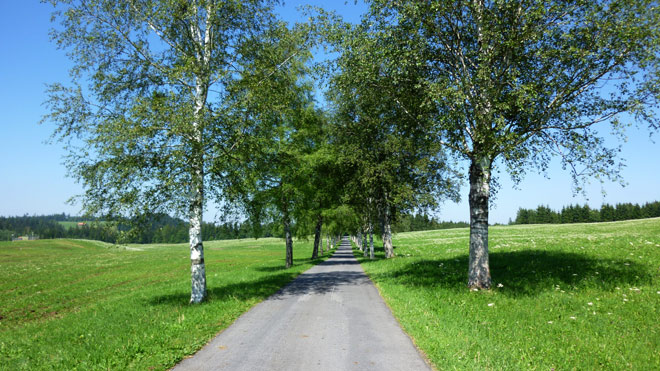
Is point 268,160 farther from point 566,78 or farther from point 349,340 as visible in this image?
point 566,78

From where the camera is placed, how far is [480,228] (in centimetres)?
1311

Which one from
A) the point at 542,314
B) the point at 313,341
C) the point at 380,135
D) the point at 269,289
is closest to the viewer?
the point at 313,341

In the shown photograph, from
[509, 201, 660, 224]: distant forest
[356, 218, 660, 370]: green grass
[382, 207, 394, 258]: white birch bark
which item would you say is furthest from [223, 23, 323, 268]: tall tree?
[509, 201, 660, 224]: distant forest

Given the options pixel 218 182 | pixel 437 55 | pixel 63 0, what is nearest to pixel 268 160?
pixel 218 182

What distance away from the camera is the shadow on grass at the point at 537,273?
481 inches

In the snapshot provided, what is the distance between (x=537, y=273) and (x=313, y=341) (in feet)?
36.0

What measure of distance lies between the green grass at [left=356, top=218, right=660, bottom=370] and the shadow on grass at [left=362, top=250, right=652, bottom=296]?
4 centimetres

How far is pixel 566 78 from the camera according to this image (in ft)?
41.1

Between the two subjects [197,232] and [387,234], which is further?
[387,234]

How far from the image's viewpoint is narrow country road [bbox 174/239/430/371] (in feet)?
21.4

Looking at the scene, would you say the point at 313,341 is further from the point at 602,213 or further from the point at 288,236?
the point at 602,213

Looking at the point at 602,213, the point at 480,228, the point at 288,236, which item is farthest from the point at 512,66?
the point at 602,213

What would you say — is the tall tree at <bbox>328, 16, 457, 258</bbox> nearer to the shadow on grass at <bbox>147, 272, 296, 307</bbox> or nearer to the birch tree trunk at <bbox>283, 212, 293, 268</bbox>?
the birch tree trunk at <bbox>283, 212, 293, 268</bbox>

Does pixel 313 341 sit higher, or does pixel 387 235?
pixel 387 235
